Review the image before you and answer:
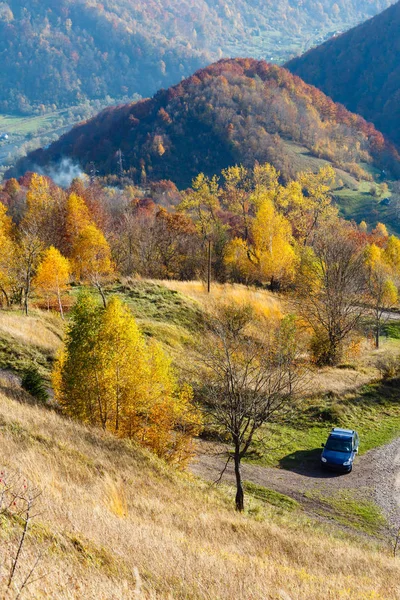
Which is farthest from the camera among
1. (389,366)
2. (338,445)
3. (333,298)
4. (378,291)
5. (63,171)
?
(63,171)

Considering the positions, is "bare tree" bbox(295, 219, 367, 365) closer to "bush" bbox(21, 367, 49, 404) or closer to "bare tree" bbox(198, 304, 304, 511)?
"bare tree" bbox(198, 304, 304, 511)

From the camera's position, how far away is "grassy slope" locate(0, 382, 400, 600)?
6793mm

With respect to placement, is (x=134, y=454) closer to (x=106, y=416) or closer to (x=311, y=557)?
(x=106, y=416)

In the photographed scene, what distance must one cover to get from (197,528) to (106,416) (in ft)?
27.7

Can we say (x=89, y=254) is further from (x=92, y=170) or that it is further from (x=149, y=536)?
(x=92, y=170)

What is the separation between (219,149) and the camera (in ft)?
529

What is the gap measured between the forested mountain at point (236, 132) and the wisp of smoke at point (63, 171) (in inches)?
191

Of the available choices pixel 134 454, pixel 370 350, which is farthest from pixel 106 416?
pixel 370 350

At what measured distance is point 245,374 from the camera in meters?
16.1

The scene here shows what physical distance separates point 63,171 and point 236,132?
67814 millimetres

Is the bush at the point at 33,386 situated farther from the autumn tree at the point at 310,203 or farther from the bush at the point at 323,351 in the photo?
the autumn tree at the point at 310,203

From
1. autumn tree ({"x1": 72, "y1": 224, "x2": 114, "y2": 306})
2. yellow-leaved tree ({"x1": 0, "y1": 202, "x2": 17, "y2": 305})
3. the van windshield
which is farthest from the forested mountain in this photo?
the van windshield

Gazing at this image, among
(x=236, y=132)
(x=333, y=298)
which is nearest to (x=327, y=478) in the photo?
(x=333, y=298)

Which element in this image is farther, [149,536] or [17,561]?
[149,536]
